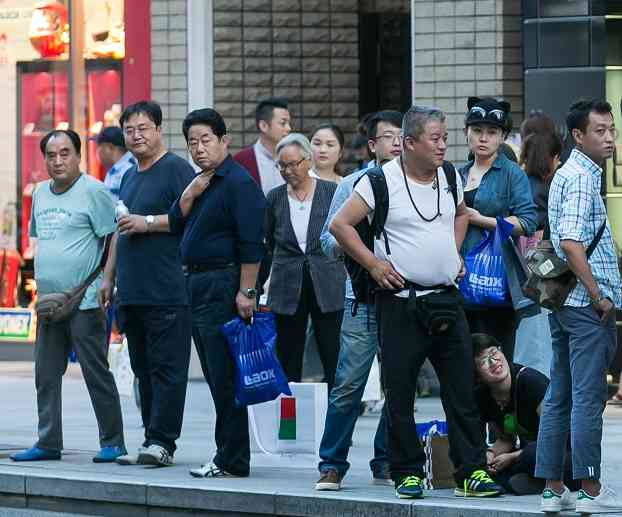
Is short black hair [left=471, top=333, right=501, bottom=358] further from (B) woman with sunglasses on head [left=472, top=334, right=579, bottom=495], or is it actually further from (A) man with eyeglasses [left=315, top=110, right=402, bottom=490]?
(A) man with eyeglasses [left=315, top=110, right=402, bottom=490]

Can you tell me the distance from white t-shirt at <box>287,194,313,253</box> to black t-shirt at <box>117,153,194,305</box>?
96 cm

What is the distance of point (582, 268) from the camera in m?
8.11

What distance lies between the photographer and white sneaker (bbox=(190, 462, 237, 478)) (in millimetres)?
9672

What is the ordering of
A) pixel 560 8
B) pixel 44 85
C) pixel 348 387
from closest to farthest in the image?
pixel 348 387 → pixel 560 8 → pixel 44 85

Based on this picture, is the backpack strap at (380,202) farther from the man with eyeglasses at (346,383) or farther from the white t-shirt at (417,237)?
the man with eyeglasses at (346,383)

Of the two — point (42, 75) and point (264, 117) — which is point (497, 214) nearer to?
point (264, 117)

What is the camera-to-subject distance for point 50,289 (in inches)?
414

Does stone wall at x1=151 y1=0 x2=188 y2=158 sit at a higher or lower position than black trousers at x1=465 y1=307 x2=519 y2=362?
higher

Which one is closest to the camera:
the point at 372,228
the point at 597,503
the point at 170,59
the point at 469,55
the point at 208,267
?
the point at 597,503

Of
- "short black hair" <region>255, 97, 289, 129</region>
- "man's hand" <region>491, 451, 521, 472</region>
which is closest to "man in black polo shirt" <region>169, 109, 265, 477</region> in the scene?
"man's hand" <region>491, 451, 521, 472</region>

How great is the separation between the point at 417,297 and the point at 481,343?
714 millimetres

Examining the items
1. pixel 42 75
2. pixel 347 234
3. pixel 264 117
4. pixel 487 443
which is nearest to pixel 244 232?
pixel 347 234

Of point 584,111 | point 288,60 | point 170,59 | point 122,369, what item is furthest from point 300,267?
point 288,60

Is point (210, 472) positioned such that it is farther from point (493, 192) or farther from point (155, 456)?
point (493, 192)
